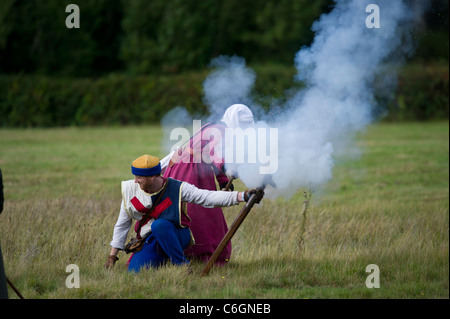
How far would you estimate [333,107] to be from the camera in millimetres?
6504

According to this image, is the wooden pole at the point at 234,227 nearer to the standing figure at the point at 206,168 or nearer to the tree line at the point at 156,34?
the standing figure at the point at 206,168

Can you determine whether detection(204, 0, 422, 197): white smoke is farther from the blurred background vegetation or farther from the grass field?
the blurred background vegetation

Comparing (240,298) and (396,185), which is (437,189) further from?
(240,298)

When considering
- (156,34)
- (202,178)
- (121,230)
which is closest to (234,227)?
(202,178)

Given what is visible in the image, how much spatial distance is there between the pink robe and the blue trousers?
0.22m

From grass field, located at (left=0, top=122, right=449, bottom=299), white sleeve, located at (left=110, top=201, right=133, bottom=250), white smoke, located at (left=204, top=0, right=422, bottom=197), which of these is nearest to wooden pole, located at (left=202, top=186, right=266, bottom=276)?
grass field, located at (left=0, top=122, right=449, bottom=299)

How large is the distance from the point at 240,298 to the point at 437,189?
7.85 metres

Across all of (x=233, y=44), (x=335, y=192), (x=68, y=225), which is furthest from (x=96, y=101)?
(x=68, y=225)

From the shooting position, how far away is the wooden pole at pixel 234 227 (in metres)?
5.21

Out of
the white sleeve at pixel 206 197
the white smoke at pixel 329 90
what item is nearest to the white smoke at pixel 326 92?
the white smoke at pixel 329 90

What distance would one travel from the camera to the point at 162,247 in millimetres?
5664

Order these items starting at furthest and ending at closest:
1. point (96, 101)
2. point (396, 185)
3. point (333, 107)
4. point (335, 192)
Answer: point (96, 101), point (396, 185), point (335, 192), point (333, 107)

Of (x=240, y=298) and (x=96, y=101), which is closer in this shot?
(x=240, y=298)

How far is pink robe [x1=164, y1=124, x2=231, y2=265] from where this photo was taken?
602cm
